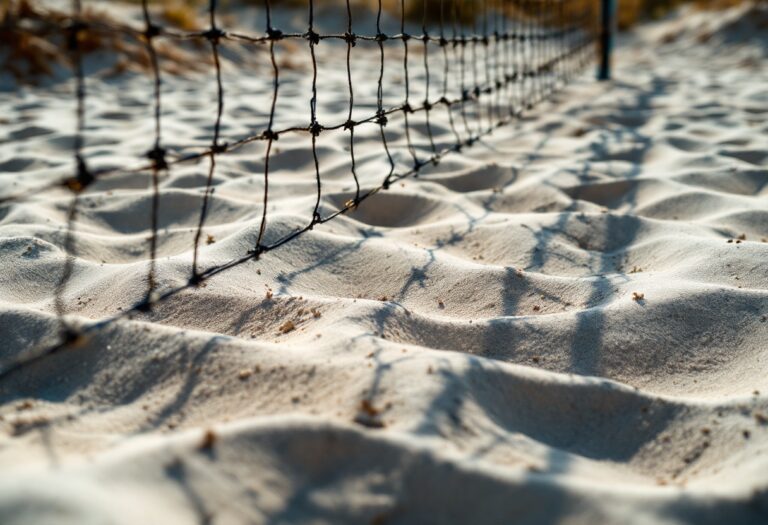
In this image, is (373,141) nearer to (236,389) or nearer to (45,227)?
(45,227)

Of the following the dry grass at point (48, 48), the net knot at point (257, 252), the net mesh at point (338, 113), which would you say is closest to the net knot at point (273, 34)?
the net mesh at point (338, 113)

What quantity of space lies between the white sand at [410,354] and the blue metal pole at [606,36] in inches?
113

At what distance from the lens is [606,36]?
5129 mm

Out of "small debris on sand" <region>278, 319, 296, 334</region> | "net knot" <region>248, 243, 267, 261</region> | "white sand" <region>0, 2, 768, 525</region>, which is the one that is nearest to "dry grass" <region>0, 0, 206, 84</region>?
"white sand" <region>0, 2, 768, 525</region>

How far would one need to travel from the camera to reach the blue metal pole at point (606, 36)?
16.9 ft

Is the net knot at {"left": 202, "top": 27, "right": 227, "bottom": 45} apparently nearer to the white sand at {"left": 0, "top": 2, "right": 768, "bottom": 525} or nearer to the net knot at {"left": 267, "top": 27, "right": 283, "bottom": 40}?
the net knot at {"left": 267, "top": 27, "right": 283, "bottom": 40}

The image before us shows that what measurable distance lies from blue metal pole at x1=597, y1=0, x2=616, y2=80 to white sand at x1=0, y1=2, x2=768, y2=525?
2.87m

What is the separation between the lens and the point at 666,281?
1.50 metres

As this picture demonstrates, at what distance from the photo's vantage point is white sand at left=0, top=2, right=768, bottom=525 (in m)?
0.85

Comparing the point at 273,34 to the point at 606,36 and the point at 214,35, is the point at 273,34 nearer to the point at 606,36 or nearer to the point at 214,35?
the point at 214,35

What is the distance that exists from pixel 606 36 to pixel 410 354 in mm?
4722

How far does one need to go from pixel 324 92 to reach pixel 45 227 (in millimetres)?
2881

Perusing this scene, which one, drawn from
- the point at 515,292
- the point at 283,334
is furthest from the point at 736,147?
the point at 283,334

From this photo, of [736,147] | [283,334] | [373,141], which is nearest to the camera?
[283,334]
